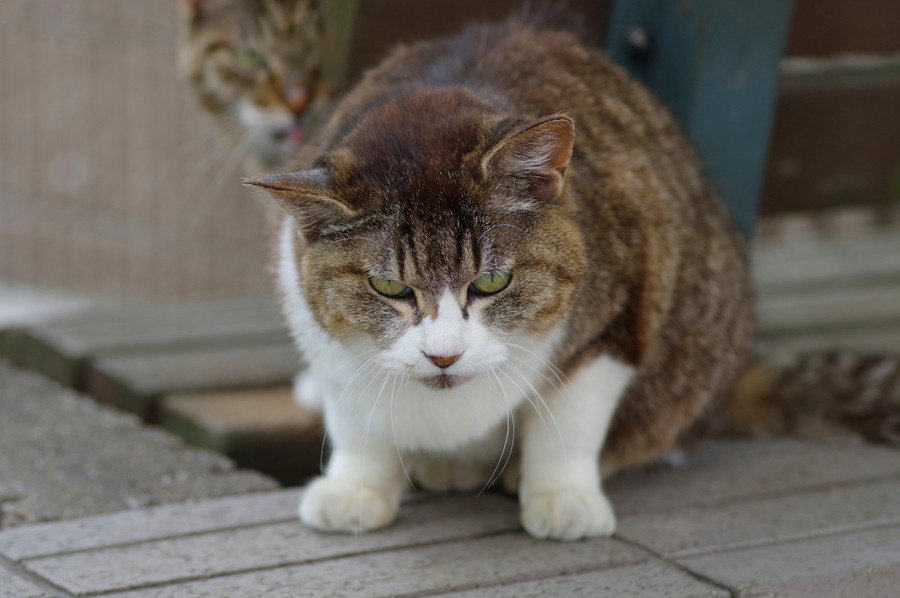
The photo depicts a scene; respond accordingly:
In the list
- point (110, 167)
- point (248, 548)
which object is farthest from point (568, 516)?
point (110, 167)

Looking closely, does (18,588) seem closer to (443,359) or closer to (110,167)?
(443,359)

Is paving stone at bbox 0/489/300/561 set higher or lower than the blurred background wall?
lower

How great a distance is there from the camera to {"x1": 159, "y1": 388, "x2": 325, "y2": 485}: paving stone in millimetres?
2848

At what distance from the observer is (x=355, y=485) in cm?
240

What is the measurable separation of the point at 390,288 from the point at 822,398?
1295 mm

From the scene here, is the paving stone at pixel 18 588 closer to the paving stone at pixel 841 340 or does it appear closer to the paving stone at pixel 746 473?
the paving stone at pixel 746 473

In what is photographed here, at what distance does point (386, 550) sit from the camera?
2.24m

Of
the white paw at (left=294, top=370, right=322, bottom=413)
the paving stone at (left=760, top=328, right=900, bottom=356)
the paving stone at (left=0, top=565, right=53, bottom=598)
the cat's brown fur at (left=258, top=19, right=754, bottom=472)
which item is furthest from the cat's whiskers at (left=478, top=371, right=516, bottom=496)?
the paving stone at (left=760, top=328, right=900, bottom=356)

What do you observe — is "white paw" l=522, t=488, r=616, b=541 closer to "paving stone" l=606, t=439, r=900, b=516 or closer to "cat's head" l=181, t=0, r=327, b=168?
"paving stone" l=606, t=439, r=900, b=516

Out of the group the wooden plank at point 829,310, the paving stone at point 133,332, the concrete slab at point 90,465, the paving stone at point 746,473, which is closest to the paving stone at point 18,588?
the concrete slab at point 90,465

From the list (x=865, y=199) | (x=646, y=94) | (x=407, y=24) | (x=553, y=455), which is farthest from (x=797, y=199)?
(x=553, y=455)

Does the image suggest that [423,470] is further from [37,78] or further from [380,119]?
[37,78]

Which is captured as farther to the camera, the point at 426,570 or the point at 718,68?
the point at 718,68

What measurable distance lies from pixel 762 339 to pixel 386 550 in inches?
66.1
